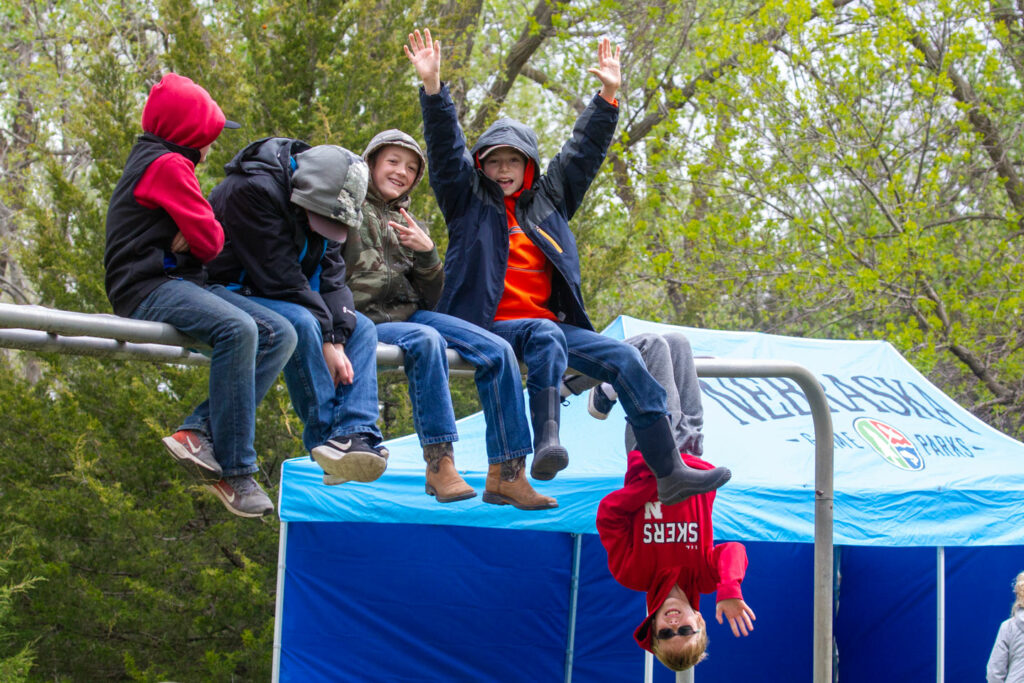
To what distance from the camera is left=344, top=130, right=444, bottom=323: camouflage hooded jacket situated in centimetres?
398

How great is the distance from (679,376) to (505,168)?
1.07 metres

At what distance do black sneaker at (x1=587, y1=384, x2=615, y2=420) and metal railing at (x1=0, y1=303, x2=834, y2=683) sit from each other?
418mm

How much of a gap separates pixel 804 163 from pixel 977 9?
248cm

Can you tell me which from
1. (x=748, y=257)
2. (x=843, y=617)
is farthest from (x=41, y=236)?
(x=748, y=257)

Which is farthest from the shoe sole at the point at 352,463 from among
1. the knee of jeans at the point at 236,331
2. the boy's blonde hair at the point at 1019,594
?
the boy's blonde hair at the point at 1019,594

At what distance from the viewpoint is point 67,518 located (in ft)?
24.4

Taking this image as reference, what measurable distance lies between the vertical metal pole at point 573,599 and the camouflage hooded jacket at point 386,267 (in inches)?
172

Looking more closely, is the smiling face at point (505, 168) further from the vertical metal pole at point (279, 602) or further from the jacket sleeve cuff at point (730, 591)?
the vertical metal pole at point (279, 602)

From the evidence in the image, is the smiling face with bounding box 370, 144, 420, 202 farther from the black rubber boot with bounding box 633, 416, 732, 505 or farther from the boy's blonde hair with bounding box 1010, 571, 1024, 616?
the boy's blonde hair with bounding box 1010, 571, 1024, 616

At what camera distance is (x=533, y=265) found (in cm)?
414

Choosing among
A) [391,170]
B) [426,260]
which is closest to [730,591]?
[426,260]

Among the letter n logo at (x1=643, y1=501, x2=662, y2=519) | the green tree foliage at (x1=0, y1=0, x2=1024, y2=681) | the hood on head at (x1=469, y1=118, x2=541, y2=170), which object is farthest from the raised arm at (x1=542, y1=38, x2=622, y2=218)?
the green tree foliage at (x1=0, y1=0, x2=1024, y2=681)

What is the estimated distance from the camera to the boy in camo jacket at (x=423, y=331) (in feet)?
12.1

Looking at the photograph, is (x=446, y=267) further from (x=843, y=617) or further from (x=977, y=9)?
(x=977, y=9)
